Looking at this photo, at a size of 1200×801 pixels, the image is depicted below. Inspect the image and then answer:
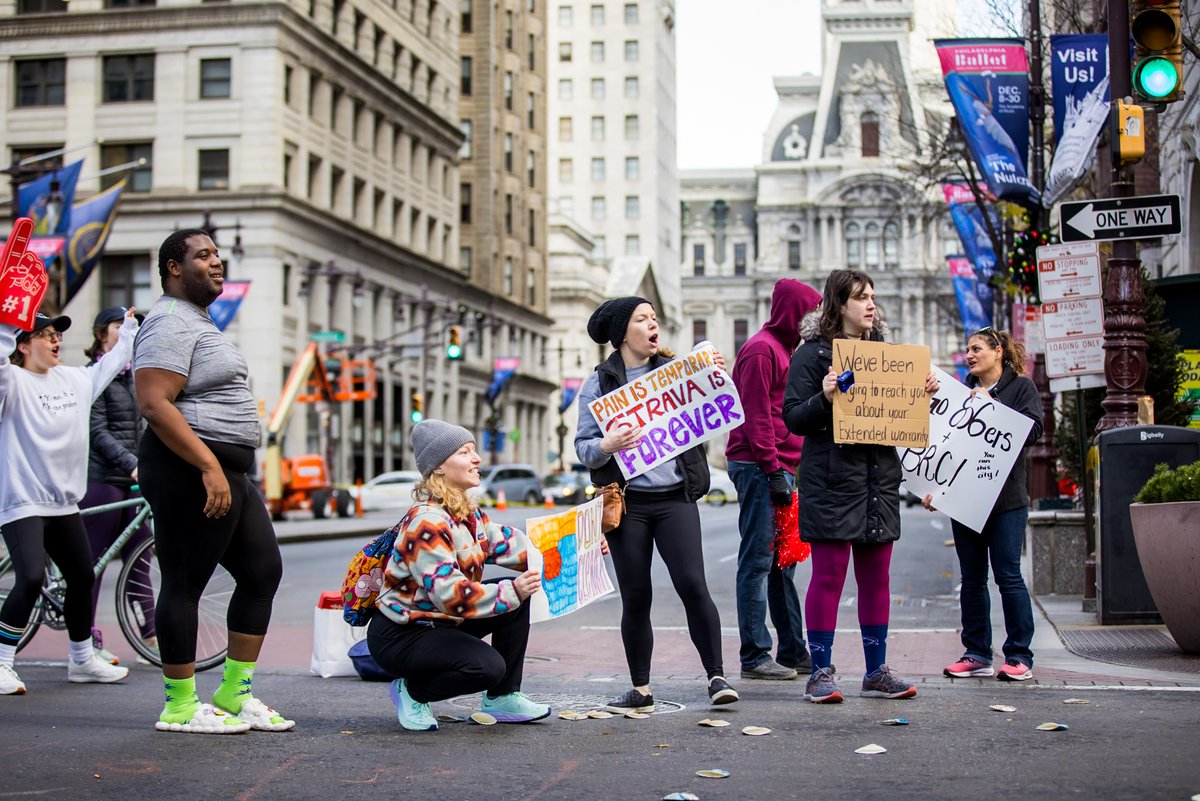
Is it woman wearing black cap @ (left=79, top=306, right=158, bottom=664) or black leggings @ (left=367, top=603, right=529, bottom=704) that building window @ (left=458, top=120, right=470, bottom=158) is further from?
black leggings @ (left=367, top=603, right=529, bottom=704)

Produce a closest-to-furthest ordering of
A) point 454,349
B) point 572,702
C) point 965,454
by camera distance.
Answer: point 572,702 → point 965,454 → point 454,349

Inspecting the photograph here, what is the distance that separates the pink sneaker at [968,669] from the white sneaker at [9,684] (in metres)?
4.71

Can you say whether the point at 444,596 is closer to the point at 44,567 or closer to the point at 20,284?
the point at 44,567

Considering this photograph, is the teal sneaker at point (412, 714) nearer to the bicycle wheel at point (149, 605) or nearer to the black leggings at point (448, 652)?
the black leggings at point (448, 652)

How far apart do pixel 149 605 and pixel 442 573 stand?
319 cm

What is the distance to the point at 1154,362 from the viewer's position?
14039 millimetres

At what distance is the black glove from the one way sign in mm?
3875

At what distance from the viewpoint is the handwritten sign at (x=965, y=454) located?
8641 mm

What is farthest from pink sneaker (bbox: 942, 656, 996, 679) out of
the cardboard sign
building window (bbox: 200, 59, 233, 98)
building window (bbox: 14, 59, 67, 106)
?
building window (bbox: 14, 59, 67, 106)

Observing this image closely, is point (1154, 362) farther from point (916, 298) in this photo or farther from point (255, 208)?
point (916, 298)

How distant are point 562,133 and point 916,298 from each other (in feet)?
96.9

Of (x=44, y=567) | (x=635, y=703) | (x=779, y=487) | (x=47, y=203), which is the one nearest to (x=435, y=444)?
(x=635, y=703)

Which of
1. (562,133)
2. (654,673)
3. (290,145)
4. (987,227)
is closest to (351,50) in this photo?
(290,145)

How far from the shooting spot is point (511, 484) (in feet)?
186
